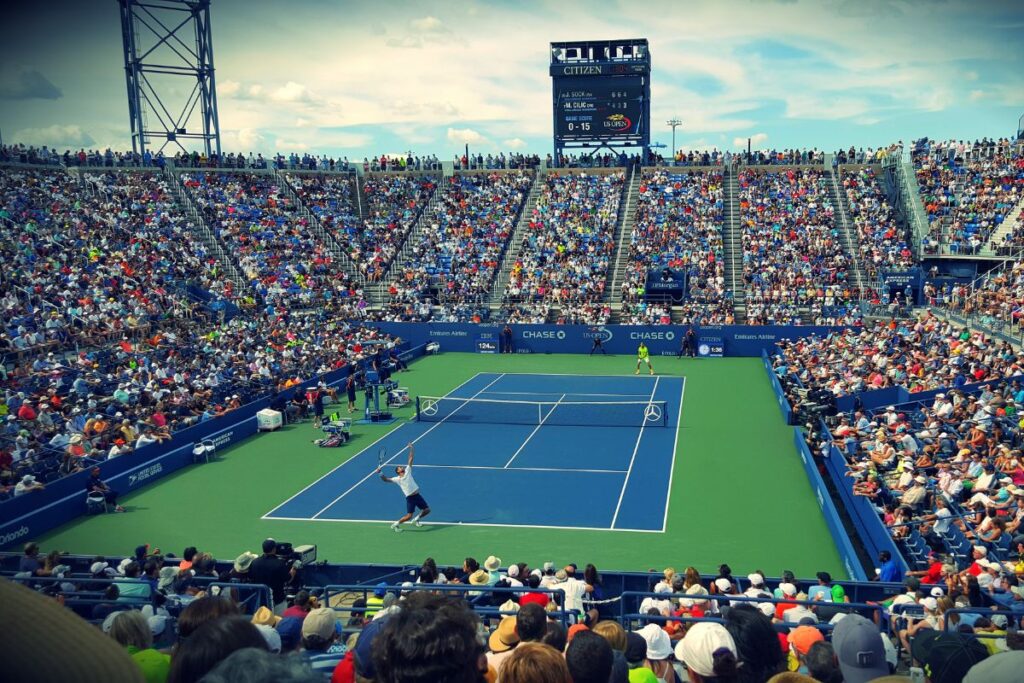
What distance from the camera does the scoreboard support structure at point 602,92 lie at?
53.3 metres

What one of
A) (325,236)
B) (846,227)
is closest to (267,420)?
(325,236)

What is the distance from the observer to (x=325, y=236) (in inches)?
2039

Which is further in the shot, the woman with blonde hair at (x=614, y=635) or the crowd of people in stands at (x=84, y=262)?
the crowd of people in stands at (x=84, y=262)

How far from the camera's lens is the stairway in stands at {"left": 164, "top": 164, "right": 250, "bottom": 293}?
44.5 metres

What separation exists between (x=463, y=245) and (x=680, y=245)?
506 inches

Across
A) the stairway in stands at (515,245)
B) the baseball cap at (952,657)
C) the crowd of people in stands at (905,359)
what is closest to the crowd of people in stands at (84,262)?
the stairway in stands at (515,245)

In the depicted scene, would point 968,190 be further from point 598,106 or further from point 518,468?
point 518,468

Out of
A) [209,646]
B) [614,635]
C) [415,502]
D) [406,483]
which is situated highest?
[209,646]

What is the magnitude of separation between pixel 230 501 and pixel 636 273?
3043 centimetres

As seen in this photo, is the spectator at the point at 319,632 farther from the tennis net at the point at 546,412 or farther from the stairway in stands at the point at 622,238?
the stairway in stands at the point at 622,238

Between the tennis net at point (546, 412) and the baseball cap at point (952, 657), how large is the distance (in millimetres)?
21434

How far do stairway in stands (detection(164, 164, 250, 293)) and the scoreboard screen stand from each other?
22397mm

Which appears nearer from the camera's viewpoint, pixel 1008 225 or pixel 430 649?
pixel 430 649

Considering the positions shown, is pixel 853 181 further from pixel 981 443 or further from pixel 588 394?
pixel 981 443
